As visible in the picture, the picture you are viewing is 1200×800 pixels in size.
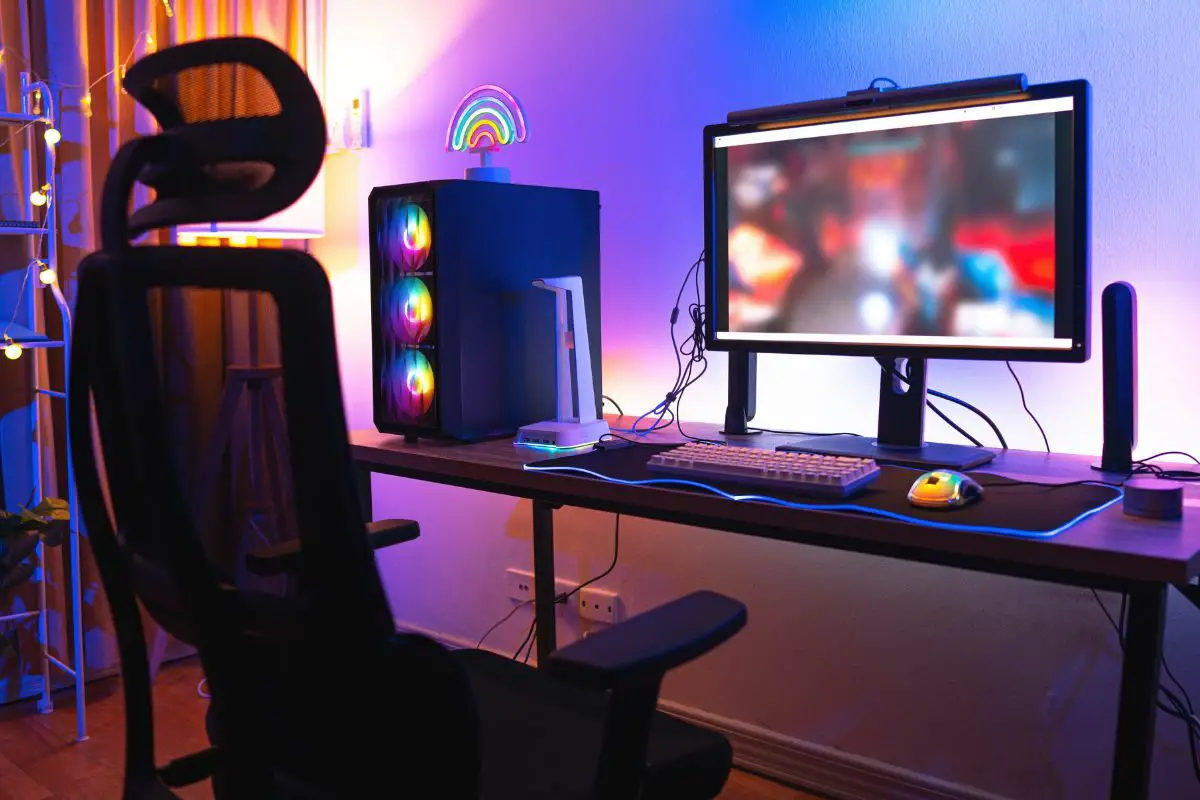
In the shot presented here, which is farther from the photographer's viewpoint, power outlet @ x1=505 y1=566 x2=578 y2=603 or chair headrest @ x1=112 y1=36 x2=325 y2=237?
power outlet @ x1=505 y1=566 x2=578 y2=603

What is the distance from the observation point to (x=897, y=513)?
49.8 inches

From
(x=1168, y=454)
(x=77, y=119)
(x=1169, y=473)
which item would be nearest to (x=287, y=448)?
(x=1169, y=473)

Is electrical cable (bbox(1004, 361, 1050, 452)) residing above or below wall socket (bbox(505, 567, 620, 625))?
above

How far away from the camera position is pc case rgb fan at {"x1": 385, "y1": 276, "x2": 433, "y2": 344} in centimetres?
189

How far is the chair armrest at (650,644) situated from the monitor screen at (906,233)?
78 cm

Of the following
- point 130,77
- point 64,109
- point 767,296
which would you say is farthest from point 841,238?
point 64,109

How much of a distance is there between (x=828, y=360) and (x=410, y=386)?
0.82 meters

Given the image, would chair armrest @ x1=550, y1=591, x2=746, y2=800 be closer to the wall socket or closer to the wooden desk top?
the wooden desk top

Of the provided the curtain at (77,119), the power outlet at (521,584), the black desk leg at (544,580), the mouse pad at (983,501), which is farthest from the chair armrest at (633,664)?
the curtain at (77,119)

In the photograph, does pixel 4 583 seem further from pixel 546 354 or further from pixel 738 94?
pixel 738 94

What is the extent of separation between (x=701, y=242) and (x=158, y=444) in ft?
5.01

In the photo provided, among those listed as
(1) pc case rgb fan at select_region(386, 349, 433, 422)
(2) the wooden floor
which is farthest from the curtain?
(1) pc case rgb fan at select_region(386, 349, 433, 422)

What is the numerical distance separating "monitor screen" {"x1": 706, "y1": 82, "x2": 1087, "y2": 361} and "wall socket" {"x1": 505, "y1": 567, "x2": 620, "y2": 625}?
0.84m

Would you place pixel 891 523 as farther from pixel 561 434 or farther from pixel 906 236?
pixel 561 434
